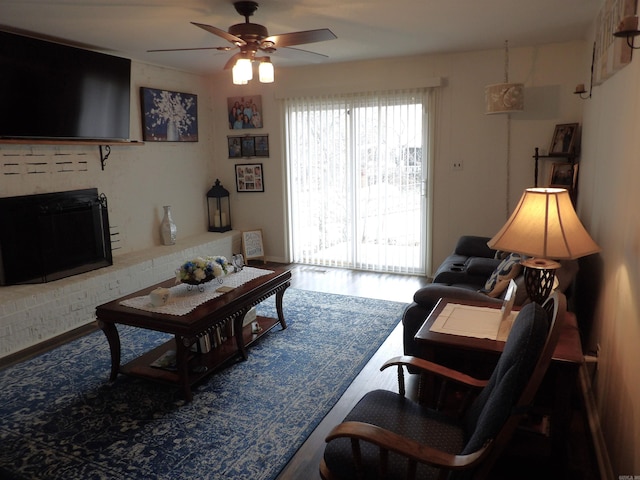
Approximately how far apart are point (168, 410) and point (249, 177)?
3967 millimetres

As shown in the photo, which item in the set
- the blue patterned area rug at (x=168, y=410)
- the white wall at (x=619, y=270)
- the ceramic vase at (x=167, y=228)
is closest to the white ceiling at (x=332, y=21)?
the white wall at (x=619, y=270)

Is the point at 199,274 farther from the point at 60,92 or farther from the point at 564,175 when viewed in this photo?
the point at 564,175

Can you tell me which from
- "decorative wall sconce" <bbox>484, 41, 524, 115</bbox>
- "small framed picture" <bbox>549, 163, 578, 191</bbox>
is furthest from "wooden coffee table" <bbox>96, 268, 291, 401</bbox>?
"small framed picture" <bbox>549, 163, 578, 191</bbox>

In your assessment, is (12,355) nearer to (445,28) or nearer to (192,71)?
(192,71)

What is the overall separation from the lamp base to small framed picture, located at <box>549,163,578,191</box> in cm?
253

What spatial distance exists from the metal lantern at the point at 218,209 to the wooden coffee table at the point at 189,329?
9.12 ft

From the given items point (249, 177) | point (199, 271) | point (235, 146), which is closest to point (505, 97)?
point (199, 271)

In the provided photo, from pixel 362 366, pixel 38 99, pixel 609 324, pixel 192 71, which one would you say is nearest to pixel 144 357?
pixel 362 366

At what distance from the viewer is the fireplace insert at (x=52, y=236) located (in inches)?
149

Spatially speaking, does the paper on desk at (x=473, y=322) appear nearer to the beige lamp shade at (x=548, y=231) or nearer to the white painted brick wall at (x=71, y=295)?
the beige lamp shade at (x=548, y=231)

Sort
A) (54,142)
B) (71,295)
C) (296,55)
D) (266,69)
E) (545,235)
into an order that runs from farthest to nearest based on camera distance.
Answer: (296,55) → (54,142) → (71,295) → (266,69) → (545,235)

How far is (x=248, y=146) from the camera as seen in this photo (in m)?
6.07

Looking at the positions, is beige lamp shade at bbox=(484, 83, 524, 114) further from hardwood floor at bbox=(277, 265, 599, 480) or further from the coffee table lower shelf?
the coffee table lower shelf

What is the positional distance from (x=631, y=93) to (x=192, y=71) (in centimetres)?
495
